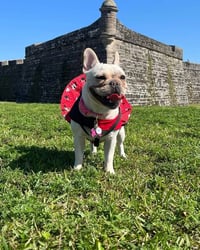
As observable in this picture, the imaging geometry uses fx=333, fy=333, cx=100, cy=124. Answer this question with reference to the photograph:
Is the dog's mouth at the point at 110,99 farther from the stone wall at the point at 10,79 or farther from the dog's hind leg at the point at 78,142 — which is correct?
the stone wall at the point at 10,79

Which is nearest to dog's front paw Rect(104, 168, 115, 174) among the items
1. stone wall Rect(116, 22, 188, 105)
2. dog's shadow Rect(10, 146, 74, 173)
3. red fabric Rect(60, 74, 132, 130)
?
dog's shadow Rect(10, 146, 74, 173)

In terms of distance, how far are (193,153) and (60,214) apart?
262 centimetres

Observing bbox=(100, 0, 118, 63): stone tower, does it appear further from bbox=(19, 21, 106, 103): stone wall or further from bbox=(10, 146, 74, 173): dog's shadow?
bbox=(10, 146, 74, 173): dog's shadow

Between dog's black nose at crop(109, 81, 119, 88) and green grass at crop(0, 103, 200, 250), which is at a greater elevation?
dog's black nose at crop(109, 81, 119, 88)

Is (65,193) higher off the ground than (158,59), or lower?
lower

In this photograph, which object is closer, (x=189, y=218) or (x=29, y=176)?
(x=189, y=218)

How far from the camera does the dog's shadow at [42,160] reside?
147 inches

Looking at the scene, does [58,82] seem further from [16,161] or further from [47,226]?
[47,226]

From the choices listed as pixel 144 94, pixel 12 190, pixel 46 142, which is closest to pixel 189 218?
pixel 12 190

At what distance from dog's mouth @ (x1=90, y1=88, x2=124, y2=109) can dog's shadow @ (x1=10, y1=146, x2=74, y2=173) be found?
36.2 inches

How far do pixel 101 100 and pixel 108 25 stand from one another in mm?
13671

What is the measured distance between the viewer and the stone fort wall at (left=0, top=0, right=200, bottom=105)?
55.1 feet

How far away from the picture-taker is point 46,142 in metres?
5.32

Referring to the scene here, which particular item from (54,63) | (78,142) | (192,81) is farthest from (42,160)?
(192,81)
